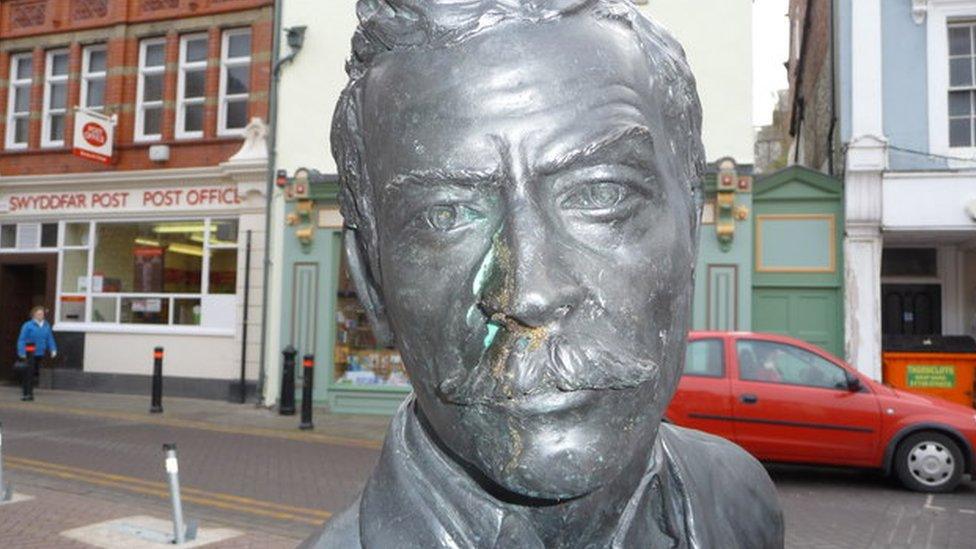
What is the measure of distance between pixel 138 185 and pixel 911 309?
46.4 feet

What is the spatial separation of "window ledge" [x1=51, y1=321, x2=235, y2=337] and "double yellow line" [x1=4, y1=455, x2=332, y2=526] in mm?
5566

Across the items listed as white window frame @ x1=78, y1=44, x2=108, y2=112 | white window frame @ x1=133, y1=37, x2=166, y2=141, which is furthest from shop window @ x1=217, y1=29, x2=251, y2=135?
white window frame @ x1=78, y1=44, x2=108, y2=112

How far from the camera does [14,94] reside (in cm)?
1700

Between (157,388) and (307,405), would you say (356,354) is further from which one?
(157,388)

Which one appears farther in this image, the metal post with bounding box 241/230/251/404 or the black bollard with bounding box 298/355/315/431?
the metal post with bounding box 241/230/251/404

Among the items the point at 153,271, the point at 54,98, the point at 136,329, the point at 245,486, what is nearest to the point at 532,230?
the point at 245,486

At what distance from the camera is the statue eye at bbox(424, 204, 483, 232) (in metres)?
0.74

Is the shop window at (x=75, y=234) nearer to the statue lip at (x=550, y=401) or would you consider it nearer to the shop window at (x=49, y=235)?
the shop window at (x=49, y=235)

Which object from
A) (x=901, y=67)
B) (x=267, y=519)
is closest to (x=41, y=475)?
(x=267, y=519)

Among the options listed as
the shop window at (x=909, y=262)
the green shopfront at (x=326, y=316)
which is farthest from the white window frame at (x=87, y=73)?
the shop window at (x=909, y=262)

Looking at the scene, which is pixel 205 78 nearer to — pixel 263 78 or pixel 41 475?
pixel 263 78

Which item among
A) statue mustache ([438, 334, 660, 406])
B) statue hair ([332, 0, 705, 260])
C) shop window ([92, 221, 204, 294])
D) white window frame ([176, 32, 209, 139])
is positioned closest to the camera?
statue mustache ([438, 334, 660, 406])

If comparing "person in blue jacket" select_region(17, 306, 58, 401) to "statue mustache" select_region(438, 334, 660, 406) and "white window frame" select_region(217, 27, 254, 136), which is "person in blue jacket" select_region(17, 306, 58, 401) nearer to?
"white window frame" select_region(217, 27, 254, 136)

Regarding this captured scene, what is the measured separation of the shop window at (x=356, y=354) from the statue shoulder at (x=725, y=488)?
12.1 m
